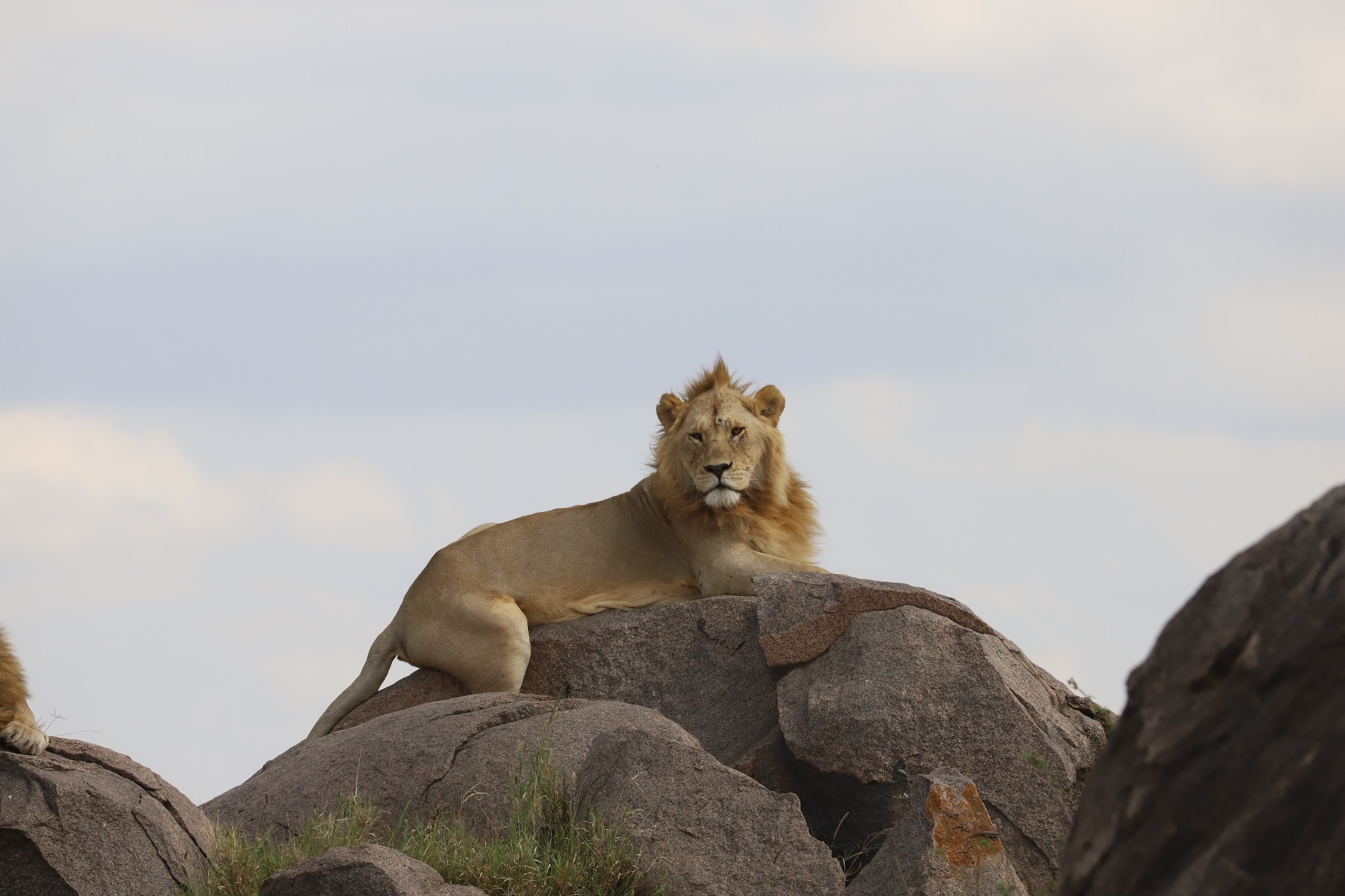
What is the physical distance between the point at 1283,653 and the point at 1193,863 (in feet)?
1.23

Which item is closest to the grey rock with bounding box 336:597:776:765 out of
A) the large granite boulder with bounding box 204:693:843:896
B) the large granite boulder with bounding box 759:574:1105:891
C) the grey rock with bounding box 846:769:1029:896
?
the large granite boulder with bounding box 759:574:1105:891

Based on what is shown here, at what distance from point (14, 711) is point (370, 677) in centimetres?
410

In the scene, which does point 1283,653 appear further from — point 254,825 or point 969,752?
point 254,825

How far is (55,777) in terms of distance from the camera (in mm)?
5848

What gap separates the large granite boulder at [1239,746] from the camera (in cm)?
223

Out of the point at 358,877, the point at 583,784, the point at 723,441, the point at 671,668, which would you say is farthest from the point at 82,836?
the point at 723,441

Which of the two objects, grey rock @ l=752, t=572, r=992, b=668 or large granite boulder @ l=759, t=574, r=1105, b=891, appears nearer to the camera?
large granite boulder @ l=759, t=574, r=1105, b=891

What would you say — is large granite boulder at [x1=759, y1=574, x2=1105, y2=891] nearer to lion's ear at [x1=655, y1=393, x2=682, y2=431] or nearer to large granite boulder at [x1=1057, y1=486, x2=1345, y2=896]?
lion's ear at [x1=655, y1=393, x2=682, y2=431]

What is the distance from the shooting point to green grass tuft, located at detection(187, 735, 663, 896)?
19.4ft

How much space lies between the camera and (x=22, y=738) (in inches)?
230

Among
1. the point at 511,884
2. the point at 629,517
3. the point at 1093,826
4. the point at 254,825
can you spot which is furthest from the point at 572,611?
the point at 1093,826

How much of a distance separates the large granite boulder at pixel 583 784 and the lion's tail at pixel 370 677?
1102 mm

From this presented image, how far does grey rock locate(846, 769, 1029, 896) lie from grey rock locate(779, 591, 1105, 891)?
1.24 metres

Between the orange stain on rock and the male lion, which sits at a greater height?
the male lion
